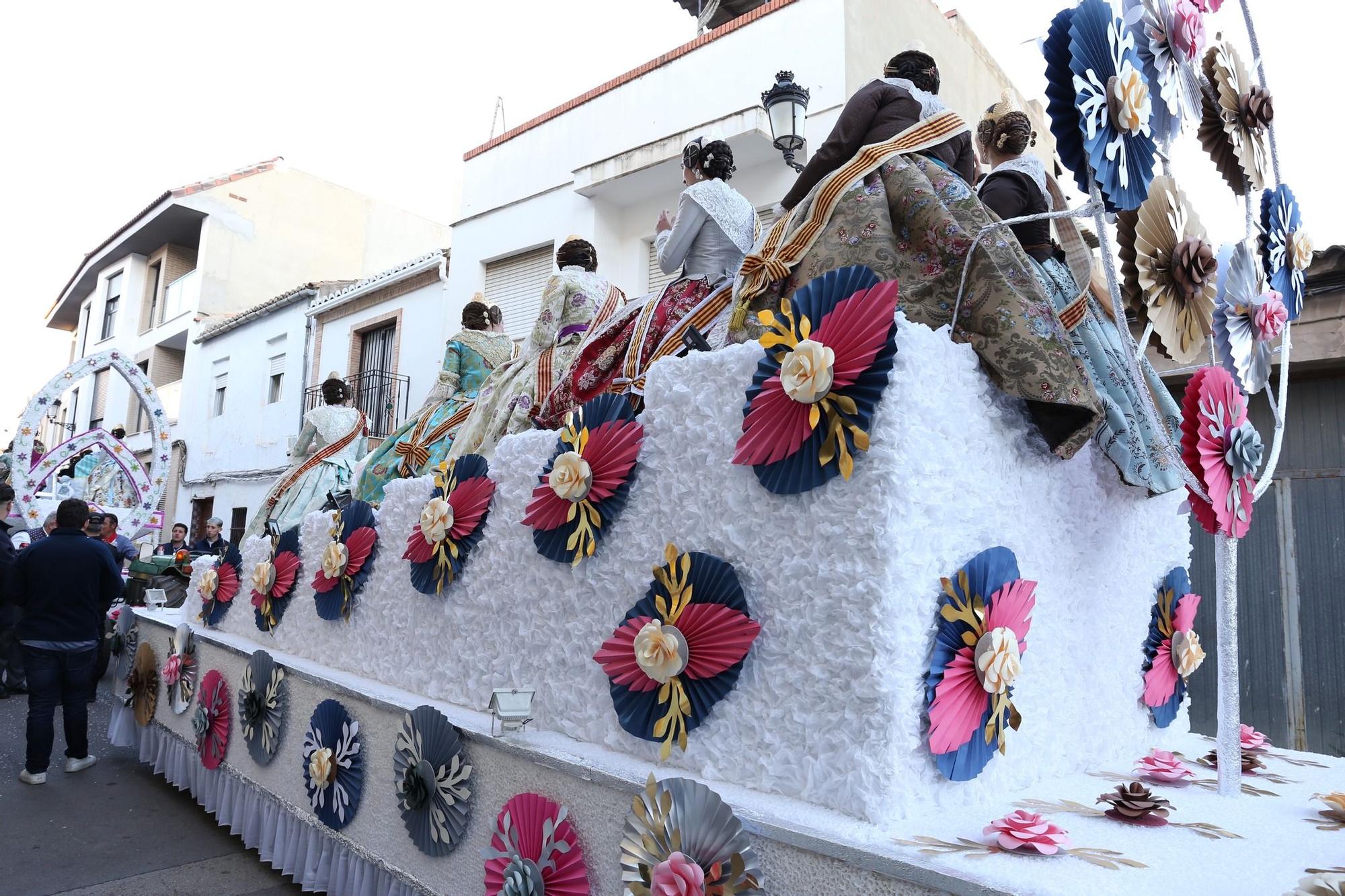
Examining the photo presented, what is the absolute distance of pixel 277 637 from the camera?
455 cm

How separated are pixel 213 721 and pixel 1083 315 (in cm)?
456

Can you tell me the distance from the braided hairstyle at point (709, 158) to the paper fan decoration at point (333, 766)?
2.50 m

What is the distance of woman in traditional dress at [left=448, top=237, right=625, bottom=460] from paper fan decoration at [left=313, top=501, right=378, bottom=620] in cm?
51

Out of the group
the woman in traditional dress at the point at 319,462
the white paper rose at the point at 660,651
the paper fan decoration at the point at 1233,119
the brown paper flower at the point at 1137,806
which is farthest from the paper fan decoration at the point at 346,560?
the paper fan decoration at the point at 1233,119

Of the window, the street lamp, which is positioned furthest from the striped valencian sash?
the window

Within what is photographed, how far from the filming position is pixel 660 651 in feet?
7.54

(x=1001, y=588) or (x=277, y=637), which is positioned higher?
(x=1001, y=588)

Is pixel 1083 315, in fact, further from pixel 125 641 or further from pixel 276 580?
pixel 125 641

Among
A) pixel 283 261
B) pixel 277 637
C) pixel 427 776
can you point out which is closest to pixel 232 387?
pixel 283 261

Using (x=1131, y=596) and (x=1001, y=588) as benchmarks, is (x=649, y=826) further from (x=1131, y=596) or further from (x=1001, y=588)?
(x=1131, y=596)

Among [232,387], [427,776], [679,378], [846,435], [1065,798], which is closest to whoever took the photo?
[846,435]

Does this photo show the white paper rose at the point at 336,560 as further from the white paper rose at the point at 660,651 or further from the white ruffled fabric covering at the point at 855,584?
the white paper rose at the point at 660,651

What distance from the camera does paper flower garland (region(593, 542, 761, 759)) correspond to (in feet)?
7.17

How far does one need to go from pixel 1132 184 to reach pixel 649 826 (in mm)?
1928
